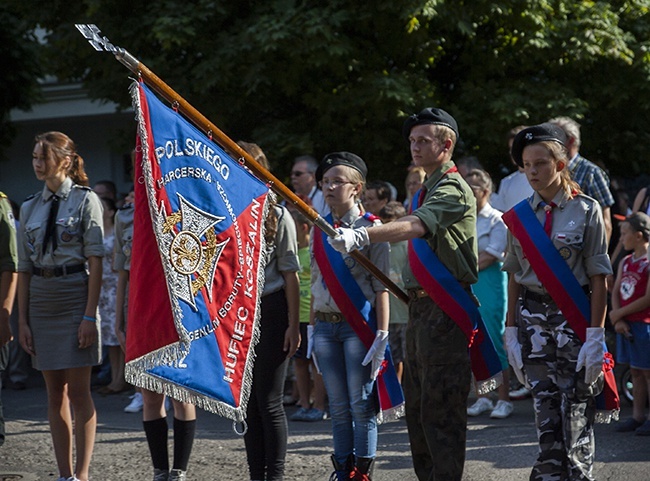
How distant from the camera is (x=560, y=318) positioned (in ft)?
16.7

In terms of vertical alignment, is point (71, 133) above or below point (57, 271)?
above

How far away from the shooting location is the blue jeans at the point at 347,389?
5.76 m

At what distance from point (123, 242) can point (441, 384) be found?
8.19 ft

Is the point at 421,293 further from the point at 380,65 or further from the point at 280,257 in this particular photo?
the point at 380,65

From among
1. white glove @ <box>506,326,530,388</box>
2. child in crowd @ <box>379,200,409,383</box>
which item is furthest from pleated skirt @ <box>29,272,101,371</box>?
child in crowd @ <box>379,200,409,383</box>

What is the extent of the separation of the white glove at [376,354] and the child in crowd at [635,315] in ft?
8.56

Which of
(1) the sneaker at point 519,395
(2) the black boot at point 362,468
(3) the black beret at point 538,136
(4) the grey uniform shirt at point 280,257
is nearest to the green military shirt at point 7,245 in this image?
(4) the grey uniform shirt at point 280,257

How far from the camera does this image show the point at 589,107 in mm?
11633

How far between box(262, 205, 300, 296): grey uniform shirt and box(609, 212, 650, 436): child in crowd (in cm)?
297

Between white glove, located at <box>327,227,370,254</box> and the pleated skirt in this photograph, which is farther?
the pleated skirt

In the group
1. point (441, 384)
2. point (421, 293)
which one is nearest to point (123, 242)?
point (421, 293)

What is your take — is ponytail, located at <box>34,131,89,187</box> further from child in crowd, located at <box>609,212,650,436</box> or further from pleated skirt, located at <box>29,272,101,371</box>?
child in crowd, located at <box>609,212,650,436</box>

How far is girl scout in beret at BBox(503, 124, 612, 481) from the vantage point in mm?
5008

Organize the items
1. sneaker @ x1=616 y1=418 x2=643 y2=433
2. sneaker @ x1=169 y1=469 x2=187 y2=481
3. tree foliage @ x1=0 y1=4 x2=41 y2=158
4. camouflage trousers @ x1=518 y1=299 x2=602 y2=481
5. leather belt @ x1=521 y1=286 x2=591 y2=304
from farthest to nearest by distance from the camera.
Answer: tree foliage @ x1=0 y1=4 x2=41 y2=158 < sneaker @ x1=616 y1=418 x2=643 y2=433 < sneaker @ x1=169 y1=469 x2=187 y2=481 < leather belt @ x1=521 y1=286 x2=591 y2=304 < camouflage trousers @ x1=518 y1=299 x2=602 y2=481
